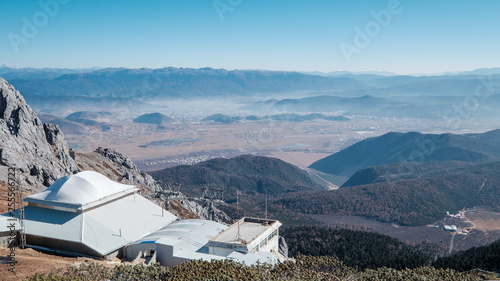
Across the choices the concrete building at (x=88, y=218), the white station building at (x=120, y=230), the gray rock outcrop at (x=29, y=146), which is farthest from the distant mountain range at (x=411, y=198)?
the concrete building at (x=88, y=218)

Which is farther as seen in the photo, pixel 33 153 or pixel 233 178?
pixel 233 178

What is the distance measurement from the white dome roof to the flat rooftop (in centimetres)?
1556

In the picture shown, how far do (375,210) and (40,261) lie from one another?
114396mm

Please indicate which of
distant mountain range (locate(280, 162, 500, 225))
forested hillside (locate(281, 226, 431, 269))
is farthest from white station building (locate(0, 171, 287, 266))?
distant mountain range (locate(280, 162, 500, 225))

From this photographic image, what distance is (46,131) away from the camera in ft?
280

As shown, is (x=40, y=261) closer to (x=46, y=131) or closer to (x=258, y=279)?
(x=258, y=279)

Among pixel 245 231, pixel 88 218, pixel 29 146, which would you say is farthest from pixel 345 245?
pixel 29 146

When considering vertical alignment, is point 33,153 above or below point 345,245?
above

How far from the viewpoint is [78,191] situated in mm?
48688

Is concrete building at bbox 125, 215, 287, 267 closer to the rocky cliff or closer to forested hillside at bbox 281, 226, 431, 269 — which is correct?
the rocky cliff

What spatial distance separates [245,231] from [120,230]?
13943 millimetres

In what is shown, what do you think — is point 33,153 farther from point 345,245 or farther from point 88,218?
point 345,245

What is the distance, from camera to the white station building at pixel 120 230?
42125 millimetres

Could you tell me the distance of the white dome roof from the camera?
47562 millimetres
